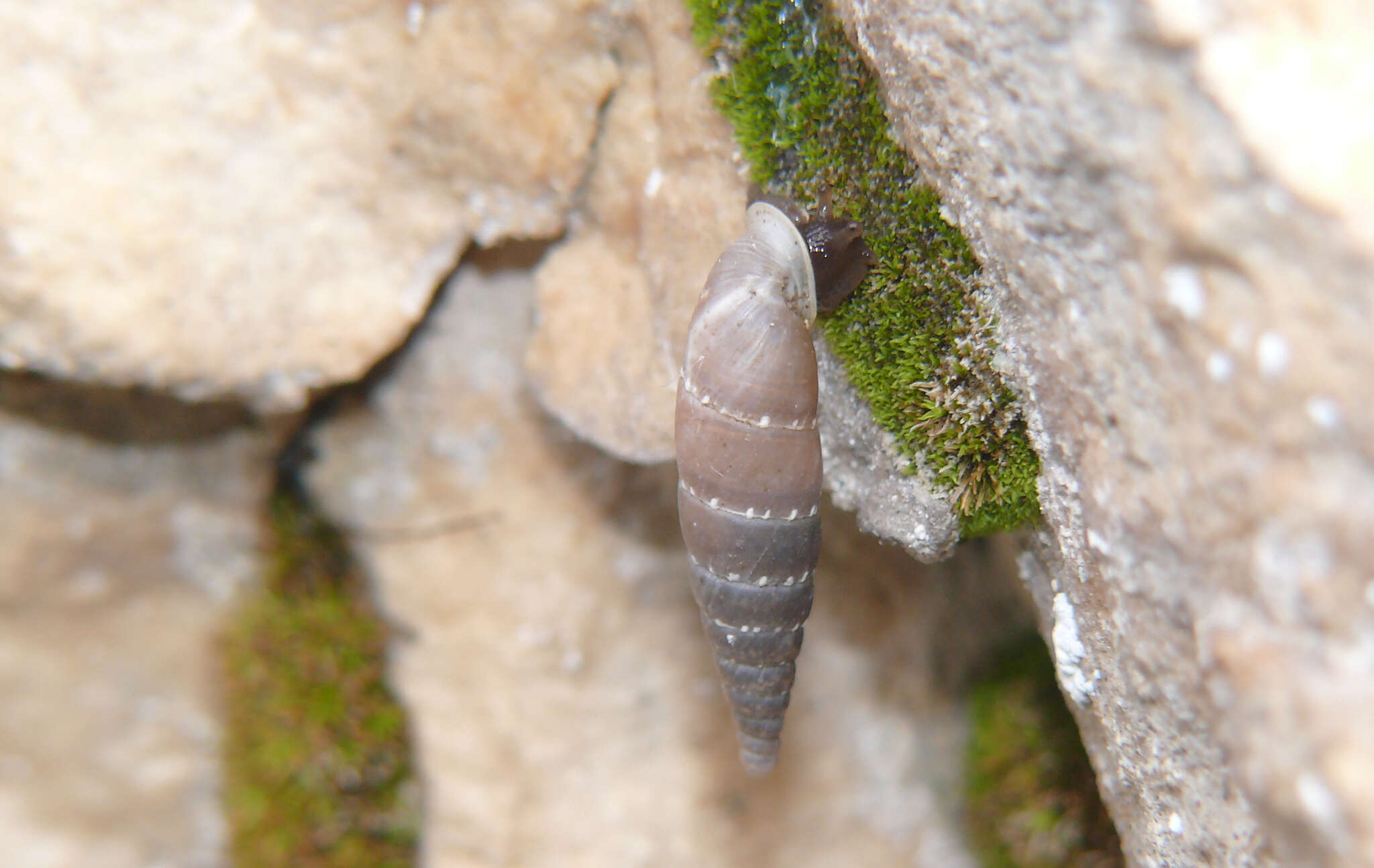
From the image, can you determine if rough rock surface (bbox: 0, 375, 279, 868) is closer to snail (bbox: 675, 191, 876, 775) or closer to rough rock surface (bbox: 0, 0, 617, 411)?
Result: rough rock surface (bbox: 0, 0, 617, 411)

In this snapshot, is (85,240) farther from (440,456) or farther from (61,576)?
(61,576)

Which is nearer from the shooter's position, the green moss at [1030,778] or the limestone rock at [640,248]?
the limestone rock at [640,248]

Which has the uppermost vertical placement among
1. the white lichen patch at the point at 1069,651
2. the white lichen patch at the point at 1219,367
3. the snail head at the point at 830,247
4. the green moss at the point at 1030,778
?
the white lichen patch at the point at 1219,367

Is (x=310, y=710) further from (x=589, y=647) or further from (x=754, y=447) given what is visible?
(x=754, y=447)

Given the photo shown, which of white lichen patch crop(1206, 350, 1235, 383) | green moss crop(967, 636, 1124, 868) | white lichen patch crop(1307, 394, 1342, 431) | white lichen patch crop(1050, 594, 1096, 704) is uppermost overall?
white lichen patch crop(1307, 394, 1342, 431)

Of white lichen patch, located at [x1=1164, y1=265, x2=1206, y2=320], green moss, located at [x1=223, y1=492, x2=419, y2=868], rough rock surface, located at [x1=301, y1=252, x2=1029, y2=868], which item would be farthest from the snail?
green moss, located at [x1=223, y1=492, x2=419, y2=868]

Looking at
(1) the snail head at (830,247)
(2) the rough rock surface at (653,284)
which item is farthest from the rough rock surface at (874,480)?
(1) the snail head at (830,247)

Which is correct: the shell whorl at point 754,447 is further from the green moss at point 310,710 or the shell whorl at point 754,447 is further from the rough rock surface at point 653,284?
the green moss at point 310,710
